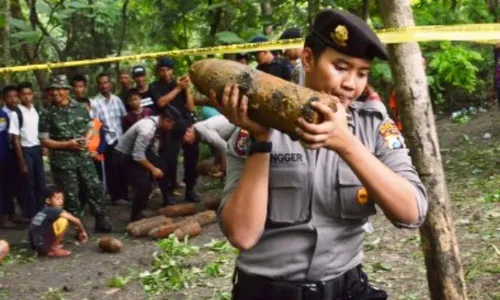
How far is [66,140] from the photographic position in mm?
7309

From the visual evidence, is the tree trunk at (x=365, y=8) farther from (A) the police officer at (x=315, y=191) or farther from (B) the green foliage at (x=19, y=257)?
(A) the police officer at (x=315, y=191)

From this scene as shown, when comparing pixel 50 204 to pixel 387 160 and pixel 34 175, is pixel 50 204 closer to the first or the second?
pixel 34 175

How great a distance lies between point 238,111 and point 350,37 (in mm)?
377

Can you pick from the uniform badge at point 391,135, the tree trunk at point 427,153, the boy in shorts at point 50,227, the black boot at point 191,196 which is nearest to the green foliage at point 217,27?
the black boot at point 191,196

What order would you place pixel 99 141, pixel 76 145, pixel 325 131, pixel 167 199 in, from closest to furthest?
pixel 325 131 < pixel 76 145 < pixel 167 199 < pixel 99 141

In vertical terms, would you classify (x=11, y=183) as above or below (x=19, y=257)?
above

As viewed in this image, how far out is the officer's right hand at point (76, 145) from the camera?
286 inches

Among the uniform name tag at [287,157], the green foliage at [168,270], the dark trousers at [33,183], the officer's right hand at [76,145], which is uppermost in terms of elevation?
the uniform name tag at [287,157]

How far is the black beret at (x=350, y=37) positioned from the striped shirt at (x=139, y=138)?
5.71m

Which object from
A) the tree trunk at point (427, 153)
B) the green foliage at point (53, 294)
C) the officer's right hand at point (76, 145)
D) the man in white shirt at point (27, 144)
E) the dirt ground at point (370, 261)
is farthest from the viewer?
the man in white shirt at point (27, 144)

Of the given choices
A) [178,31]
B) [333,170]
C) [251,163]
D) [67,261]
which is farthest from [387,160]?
[178,31]

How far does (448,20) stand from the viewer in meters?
9.05

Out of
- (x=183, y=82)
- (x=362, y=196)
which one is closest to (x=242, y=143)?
(x=362, y=196)

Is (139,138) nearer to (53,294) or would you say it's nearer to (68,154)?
(68,154)
